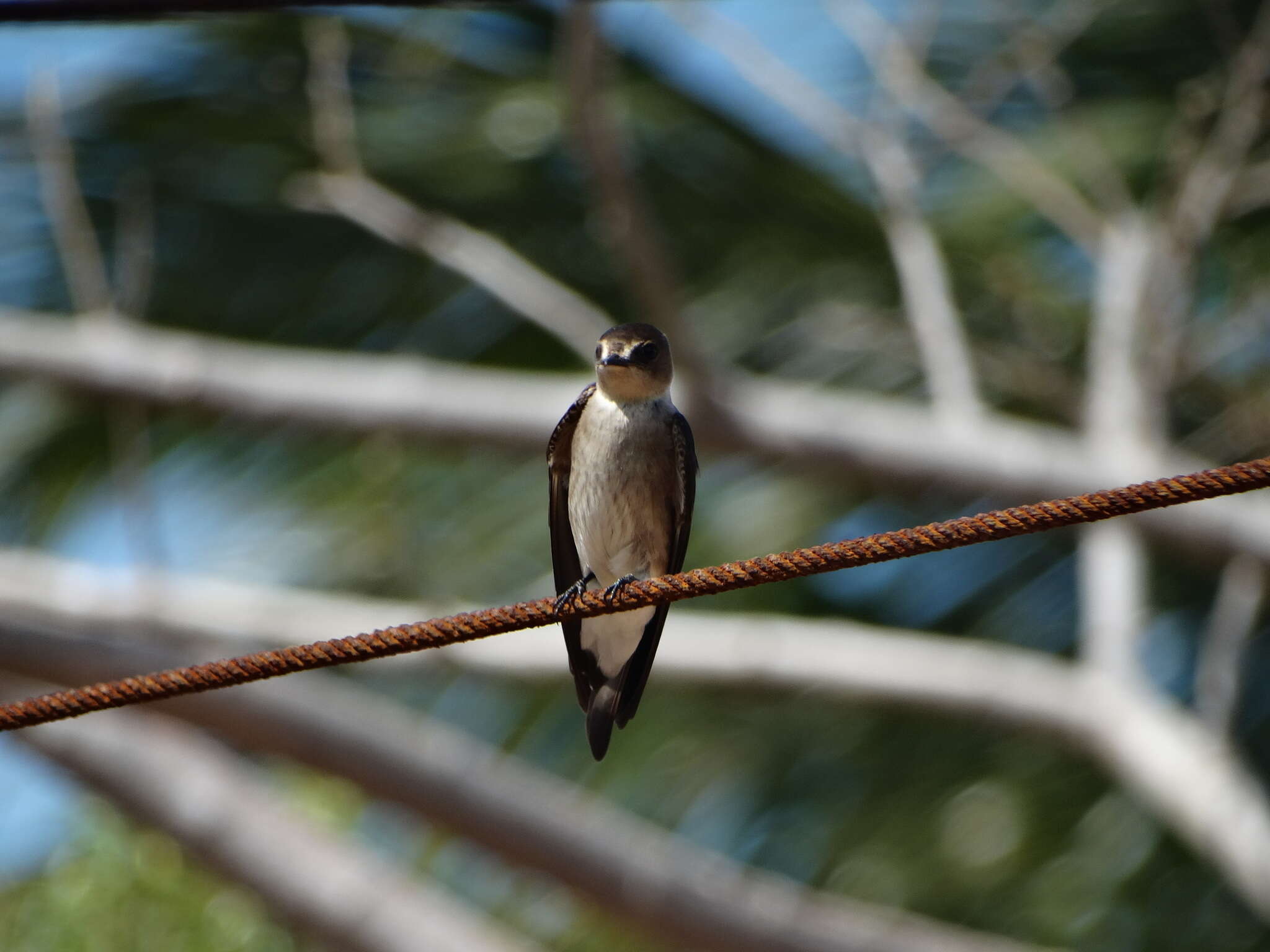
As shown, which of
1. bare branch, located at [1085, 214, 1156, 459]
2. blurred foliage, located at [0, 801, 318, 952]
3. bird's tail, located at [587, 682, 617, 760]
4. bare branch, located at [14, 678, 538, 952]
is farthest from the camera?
blurred foliage, located at [0, 801, 318, 952]

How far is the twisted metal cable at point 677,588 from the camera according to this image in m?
2.29

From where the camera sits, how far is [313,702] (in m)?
5.88

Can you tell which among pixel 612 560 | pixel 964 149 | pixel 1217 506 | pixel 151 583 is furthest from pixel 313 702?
pixel 964 149

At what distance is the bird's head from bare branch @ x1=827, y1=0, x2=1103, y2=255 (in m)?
3.19

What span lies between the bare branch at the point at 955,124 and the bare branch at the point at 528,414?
164cm

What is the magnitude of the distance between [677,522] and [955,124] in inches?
150

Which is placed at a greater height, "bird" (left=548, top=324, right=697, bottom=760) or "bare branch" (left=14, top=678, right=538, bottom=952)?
"bird" (left=548, top=324, right=697, bottom=760)

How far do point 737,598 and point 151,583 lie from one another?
5.12 m

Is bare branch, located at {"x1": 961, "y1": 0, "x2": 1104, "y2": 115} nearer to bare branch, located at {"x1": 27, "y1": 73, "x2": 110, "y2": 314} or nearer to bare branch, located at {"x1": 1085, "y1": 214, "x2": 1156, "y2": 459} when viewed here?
bare branch, located at {"x1": 1085, "y1": 214, "x2": 1156, "y2": 459}

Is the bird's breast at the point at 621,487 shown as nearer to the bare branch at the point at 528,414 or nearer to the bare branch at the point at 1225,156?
the bare branch at the point at 528,414

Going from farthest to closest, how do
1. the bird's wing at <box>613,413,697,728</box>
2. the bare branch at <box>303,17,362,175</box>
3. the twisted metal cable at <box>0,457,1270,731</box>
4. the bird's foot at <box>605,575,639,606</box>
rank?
the bare branch at <box>303,17,362,175</box>, the bird's wing at <box>613,413,697,728</box>, the bird's foot at <box>605,575,639,606</box>, the twisted metal cable at <box>0,457,1270,731</box>

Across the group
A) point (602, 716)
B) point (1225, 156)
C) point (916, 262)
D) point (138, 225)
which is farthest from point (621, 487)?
point (138, 225)

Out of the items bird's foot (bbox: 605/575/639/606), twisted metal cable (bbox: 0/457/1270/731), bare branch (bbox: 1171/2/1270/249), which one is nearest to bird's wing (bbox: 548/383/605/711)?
bird's foot (bbox: 605/575/639/606)

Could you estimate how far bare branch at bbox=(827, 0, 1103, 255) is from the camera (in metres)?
7.78
